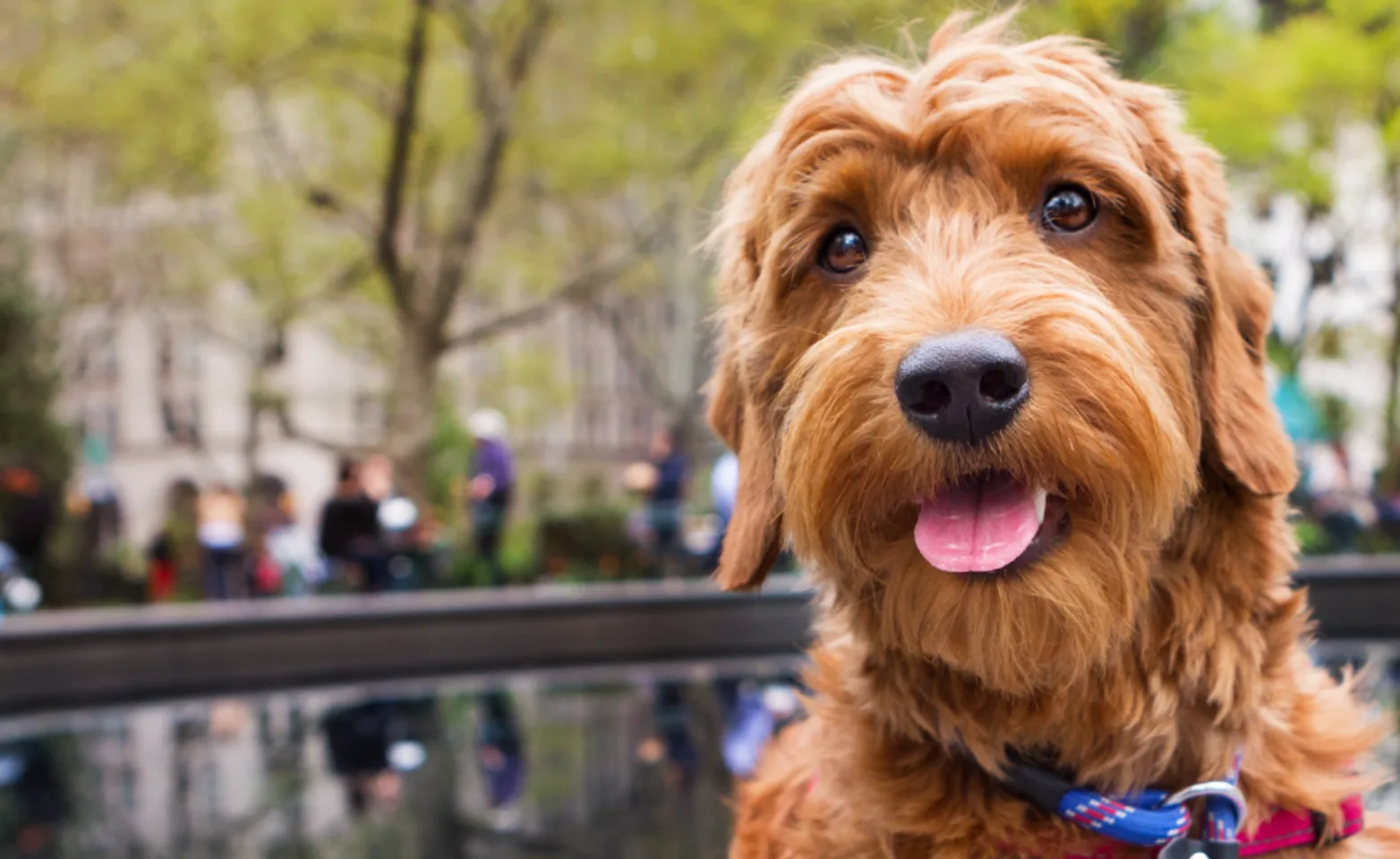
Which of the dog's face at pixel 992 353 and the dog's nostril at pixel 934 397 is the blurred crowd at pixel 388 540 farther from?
the dog's nostril at pixel 934 397

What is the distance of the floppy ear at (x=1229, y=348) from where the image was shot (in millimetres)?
2176

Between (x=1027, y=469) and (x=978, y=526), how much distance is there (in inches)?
5.0

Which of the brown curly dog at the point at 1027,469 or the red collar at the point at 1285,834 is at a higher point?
the brown curly dog at the point at 1027,469

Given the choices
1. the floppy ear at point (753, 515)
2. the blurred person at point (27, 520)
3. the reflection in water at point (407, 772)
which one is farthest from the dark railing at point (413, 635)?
the floppy ear at point (753, 515)

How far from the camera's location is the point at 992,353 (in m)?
1.81

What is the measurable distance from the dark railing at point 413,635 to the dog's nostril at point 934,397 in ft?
26.4

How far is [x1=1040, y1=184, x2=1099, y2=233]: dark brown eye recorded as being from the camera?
7.13 ft

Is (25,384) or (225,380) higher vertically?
(25,384)

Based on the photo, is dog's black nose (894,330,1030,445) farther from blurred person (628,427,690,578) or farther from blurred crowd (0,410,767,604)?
blurred person (628,427,690,578)

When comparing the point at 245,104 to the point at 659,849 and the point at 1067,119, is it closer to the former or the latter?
the point at 659,849

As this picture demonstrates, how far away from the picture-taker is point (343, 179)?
69.3 feet

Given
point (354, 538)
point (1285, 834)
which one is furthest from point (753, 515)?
point (354, 538)

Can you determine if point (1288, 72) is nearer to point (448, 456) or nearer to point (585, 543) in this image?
point (585, 543)

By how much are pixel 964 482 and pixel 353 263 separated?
73.3 feet
